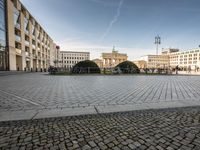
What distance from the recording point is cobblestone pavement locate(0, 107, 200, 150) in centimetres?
274

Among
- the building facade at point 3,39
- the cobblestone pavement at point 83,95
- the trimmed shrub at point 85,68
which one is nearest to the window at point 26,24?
the building facade at point 3,39

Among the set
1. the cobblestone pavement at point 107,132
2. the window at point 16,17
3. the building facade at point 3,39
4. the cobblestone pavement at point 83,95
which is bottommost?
the cobblestone pavement at point 107,132

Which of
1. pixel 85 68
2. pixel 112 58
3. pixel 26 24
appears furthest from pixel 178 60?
pixel 26 24

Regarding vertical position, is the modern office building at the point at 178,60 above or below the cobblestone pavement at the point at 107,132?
above

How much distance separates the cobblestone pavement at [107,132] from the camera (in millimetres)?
2736

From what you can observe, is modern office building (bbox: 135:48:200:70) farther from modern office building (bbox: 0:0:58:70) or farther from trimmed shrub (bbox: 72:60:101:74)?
modern office building (bbox: 0:0:58:70)

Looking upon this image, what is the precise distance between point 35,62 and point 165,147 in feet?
193

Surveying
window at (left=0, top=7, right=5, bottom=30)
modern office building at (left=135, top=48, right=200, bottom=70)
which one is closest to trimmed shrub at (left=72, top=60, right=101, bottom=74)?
window at (left=0, top=7, right=5, bottom=30)

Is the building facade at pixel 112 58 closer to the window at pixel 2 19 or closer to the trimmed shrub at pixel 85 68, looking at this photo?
the trimmed shrub at pixel 85 68

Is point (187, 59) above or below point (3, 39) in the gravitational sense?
above

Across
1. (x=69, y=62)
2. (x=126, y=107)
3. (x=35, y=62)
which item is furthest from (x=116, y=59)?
(x=126, y=107)

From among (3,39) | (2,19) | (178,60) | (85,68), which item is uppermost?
(2,19)

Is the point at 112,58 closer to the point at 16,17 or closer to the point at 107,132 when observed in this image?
the point at 16,17

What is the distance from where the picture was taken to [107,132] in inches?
129
